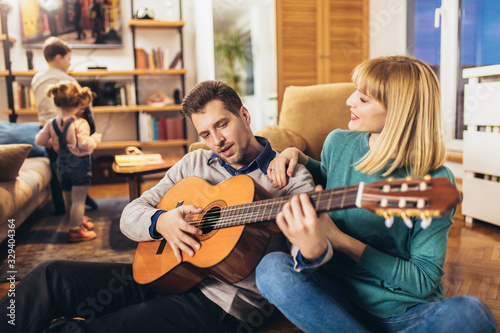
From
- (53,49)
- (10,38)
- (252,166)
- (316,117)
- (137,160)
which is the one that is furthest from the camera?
(10,38)

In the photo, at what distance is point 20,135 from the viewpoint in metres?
3.78

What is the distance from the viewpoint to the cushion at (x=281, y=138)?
2219mm

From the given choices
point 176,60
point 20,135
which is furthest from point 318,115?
point 176,60

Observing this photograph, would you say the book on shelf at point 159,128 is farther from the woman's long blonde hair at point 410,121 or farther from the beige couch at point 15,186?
the woman's long blonde hair at point 410,121

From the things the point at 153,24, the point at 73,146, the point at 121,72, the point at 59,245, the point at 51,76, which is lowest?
the point at 59,245

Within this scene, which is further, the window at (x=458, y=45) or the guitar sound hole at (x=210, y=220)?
the window at (x=458, y=45)

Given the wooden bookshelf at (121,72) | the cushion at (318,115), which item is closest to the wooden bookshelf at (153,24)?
the wooden bookshelf at (121,72)

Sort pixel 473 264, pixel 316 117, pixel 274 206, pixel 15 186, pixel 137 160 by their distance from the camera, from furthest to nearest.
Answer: pixel 137 160
pixel 15 186
pixel 316 117
pixel 473 264
pixel 274 206

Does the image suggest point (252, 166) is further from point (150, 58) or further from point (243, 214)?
point (150, 58)

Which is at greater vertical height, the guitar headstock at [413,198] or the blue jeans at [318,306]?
the guitar headstock at [413,198]

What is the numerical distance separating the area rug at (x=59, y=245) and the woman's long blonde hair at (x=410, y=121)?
1783mm

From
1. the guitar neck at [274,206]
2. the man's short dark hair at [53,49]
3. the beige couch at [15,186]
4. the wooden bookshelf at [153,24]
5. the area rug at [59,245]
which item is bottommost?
the area rug at [59,245]

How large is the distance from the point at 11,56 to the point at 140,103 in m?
1.48

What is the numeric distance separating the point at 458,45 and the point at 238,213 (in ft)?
11.8
